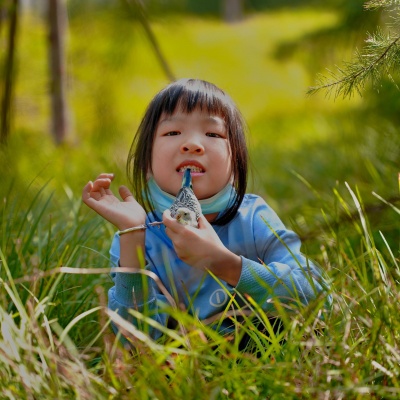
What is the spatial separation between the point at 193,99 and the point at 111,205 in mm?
205

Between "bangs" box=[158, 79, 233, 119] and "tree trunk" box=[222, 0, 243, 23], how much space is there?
36.8ft

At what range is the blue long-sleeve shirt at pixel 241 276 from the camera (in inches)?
43.2

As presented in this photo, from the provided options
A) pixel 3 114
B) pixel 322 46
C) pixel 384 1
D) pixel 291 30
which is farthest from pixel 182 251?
pixel 291 30

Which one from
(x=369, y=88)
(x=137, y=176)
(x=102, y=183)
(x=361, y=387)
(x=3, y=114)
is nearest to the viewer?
(x=361, y=387)

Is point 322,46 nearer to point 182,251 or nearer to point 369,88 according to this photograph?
point 369,88

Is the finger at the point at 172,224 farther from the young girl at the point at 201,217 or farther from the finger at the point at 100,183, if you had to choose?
the finger at the point at 100,183

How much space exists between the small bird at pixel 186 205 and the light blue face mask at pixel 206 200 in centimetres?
5

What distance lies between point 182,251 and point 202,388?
22 cm

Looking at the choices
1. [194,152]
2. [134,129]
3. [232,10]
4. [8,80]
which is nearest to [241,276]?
[194,152]

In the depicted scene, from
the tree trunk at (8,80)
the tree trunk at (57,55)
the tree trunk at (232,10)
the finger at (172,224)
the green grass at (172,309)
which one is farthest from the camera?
the tree trunk at (232,10)

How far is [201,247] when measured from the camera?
102 cm

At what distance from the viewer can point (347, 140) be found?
9.75ft

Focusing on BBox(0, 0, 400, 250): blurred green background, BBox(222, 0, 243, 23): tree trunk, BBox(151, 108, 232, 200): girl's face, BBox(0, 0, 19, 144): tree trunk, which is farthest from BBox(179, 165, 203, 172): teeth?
BBox(222, 0, 243, 23): tree trunk

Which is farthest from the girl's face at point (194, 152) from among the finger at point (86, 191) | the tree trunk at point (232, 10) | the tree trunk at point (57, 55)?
the tree trunk at point (232, 10)
